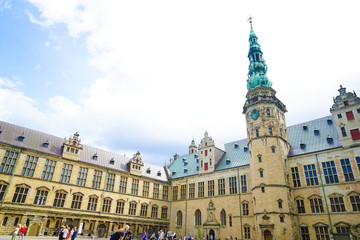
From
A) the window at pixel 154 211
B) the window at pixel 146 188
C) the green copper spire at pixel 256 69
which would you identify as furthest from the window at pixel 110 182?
the green copper spire at pixel 256 69

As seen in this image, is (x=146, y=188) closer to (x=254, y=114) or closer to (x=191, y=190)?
(x=191, y=190)

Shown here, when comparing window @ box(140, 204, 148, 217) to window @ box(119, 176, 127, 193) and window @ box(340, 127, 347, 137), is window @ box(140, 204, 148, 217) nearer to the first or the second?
window @ box(119, 176, 127, 193)

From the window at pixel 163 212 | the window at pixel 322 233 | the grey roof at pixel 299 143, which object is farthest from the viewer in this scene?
the window at pixel 163 212

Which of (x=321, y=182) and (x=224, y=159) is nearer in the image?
(x=321, y=182)

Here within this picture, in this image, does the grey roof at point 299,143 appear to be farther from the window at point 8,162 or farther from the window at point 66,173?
the window at point 8,162

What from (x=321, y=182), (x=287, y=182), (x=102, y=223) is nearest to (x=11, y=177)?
(x=102, y=223)

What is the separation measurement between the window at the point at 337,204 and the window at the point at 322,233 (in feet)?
8.94

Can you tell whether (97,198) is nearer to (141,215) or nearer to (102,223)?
(102,223)

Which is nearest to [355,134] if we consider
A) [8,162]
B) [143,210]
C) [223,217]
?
[223,217]

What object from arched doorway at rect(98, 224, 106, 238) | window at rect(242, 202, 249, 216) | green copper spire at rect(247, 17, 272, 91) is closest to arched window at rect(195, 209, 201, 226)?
window at rect(242, 202, 249, 216)

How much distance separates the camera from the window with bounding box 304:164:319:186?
32647mm

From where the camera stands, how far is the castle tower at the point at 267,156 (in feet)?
102

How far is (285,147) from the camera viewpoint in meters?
36.8

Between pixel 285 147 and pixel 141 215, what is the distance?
29.3 m
